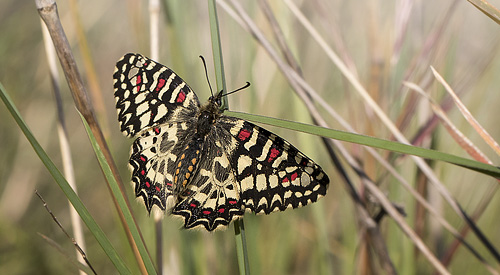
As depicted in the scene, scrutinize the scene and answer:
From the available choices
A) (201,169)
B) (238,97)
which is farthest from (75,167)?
(201,169)

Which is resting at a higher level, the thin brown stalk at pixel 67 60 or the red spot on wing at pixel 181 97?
the thin brown stalk at pixel 67 60

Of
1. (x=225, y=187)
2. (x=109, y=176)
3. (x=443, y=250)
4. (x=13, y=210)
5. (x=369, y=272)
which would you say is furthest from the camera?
(x=13, y=210)

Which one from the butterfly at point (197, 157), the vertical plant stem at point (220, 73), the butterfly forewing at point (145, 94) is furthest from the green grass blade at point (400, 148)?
the butterfly forewing at point (145, 94)

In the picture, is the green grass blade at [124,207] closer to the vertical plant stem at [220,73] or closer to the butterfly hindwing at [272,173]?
the vertical plant stem at [220,73]

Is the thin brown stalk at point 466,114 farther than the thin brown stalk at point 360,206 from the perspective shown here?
No

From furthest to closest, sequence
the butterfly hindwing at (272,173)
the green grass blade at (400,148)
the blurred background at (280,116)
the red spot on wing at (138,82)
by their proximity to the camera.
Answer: the blurred background at (280,116)
the red spot on wing at (138,82)
the butterfly hindwing at (272,173)
the green grass blade at (400,148)

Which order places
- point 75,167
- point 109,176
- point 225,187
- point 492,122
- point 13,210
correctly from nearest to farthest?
point 109,176 < point 225,187 < point 13,210 < point 75,167 < point 492,122

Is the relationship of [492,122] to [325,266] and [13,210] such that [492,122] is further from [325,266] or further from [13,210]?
[13,210]
